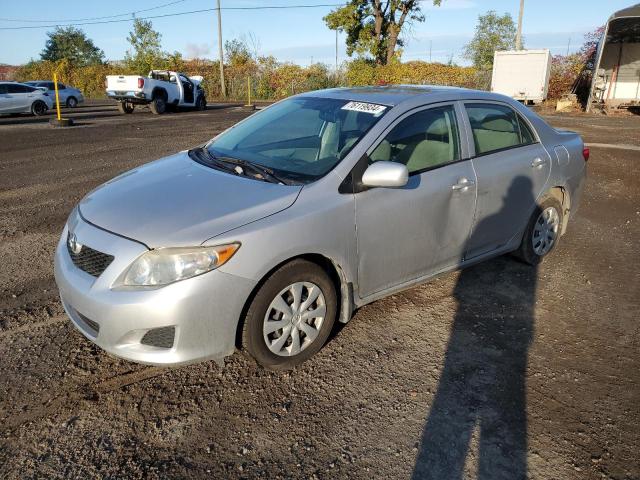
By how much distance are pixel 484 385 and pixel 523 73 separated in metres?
25.7

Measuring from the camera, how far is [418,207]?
3.47 metres

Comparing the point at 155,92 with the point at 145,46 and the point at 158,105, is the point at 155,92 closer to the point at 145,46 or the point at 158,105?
the point at 158,105

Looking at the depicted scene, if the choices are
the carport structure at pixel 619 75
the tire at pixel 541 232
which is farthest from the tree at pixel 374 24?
the tire at pixel 541 232

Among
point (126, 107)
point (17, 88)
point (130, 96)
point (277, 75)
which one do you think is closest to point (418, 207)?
point (130, 96)

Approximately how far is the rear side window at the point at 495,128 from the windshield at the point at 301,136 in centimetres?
93

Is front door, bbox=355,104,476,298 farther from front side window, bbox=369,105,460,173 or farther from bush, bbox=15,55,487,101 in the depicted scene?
bush, bbox=15,55,487,101

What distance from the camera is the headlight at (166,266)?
2.56 meters

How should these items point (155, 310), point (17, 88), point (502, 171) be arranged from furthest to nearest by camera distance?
1. point (17, 88)
2. point (502, 171)
3. point (155, 310)

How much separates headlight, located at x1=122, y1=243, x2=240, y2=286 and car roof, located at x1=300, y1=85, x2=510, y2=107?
6.08ft

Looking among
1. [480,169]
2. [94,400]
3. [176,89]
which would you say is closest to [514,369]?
[480,169]

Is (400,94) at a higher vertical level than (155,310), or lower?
higher

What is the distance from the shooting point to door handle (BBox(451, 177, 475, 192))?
369 cm

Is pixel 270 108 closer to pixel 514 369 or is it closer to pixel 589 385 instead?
pixel 514 369

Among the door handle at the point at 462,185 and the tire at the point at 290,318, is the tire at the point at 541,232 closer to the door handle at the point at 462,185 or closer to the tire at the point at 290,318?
the door handle at the point at 462,185
